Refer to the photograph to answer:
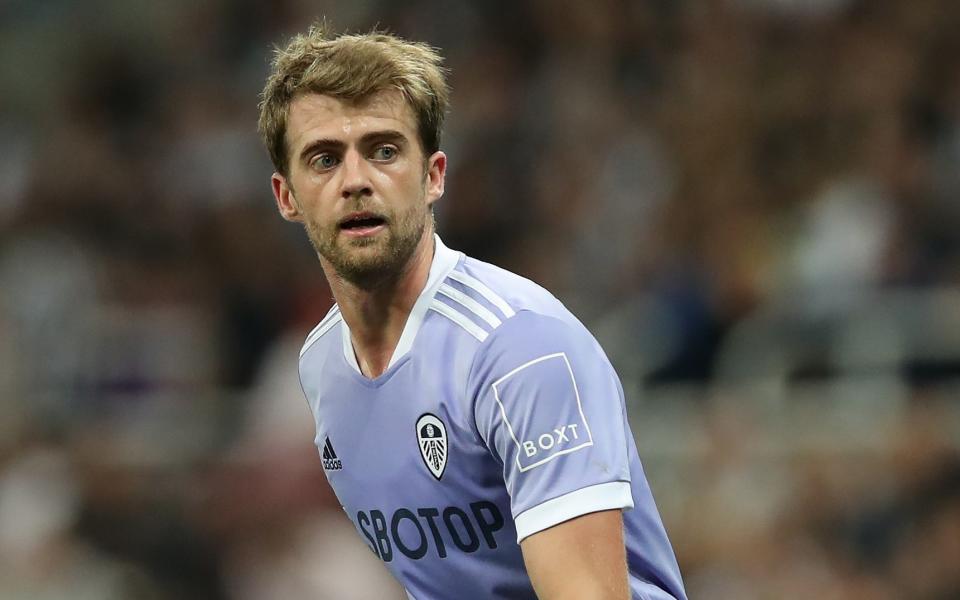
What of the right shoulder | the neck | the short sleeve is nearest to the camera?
the short sleeve

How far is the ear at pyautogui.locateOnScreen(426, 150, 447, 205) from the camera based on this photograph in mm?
3619

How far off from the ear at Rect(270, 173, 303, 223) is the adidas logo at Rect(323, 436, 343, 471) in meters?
0.55

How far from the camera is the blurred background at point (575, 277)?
7.21 m

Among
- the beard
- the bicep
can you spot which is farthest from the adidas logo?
the bicep

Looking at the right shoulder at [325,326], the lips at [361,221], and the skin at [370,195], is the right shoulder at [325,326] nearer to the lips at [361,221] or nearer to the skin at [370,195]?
the skin at [370,195]

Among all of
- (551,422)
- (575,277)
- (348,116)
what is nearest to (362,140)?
(348,116)

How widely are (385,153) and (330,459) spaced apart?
32.3 inches

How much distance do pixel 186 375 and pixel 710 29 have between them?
359 cm

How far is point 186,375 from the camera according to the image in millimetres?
8531

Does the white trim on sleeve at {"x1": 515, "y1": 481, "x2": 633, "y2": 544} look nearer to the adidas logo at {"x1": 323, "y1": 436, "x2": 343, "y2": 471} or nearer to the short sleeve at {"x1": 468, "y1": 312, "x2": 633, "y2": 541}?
the short sleeve at {"x1": 468, "y1": 312, "x2": 633, "y2": 541}

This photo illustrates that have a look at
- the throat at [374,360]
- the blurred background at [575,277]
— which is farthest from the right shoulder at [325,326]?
the blurred background at [575,277]

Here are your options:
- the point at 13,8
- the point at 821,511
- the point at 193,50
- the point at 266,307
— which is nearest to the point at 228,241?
the point at 266,307

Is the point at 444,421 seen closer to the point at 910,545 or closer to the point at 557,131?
the point at 910,545

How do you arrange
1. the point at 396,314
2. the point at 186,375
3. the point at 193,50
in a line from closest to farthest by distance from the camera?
the point at 396,314
the point at 186,375
the point at 193,50
